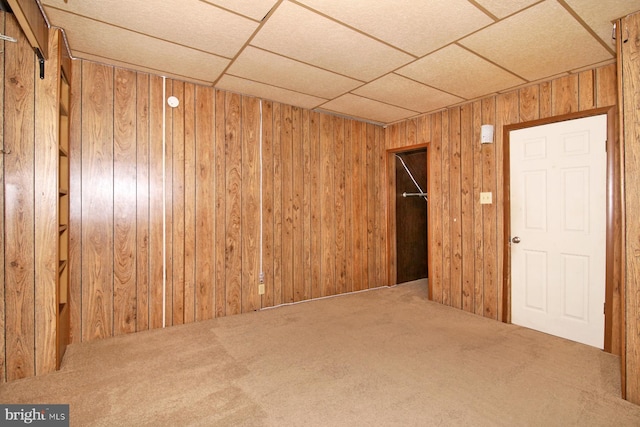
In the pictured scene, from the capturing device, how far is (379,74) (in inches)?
111

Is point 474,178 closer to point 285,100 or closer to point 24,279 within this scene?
point 285,100

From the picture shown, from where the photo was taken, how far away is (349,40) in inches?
88.6

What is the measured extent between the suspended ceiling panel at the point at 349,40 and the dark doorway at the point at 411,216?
189 cm

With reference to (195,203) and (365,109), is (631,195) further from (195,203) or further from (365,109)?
(195,203)

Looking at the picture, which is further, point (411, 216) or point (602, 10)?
point (411, 216)

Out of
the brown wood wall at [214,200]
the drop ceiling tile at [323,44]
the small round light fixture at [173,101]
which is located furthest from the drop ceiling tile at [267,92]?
the drop ceiling tile at [323,44]

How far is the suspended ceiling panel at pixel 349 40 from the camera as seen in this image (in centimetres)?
190

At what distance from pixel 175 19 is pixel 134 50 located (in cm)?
67

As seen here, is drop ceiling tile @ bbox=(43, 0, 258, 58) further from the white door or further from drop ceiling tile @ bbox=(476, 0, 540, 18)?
the white door

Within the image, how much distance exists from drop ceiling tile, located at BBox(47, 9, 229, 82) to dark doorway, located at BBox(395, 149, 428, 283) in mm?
3093

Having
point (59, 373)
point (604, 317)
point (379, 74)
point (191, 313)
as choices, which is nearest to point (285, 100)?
point (379, 74)

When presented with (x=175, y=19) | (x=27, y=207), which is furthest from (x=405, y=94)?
(x=27, y=207)

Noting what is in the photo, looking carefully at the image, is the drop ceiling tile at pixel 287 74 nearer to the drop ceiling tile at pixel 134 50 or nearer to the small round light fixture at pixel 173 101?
the drop ceiling tile at pixel 134 50

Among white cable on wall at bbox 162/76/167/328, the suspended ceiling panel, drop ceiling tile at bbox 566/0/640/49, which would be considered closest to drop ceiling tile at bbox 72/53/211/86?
the suspended ceiling panel
